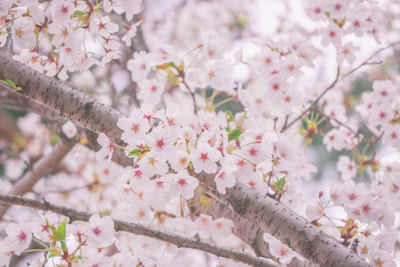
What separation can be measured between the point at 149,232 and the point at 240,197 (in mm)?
342

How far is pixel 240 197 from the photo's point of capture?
3.84ft

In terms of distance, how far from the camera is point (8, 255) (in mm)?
1214

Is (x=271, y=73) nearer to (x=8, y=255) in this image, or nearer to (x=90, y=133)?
(x=90, y=133)

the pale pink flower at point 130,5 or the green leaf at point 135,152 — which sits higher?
the pale pink flower at point 130,5

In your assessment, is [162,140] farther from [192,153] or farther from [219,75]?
[219,75]

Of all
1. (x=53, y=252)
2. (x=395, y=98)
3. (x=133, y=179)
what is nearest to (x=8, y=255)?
(x=53, y=252)

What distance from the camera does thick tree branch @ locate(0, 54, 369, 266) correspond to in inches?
41.6

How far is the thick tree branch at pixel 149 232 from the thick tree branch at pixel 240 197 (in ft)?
0.38

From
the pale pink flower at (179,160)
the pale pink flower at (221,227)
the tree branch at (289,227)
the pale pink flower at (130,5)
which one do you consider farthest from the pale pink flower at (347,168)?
the pale pink flower at (130,5)

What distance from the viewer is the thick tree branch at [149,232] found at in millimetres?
1152

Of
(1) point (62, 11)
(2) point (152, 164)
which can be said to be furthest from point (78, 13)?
(2) point (152, 164)

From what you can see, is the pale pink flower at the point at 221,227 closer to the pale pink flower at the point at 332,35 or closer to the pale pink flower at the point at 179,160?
the pale pink flower at the point at 179,160

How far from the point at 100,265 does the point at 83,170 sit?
2779mm

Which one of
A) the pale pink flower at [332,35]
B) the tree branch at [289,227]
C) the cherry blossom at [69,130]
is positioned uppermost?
the pale pink flower at [332,35]
